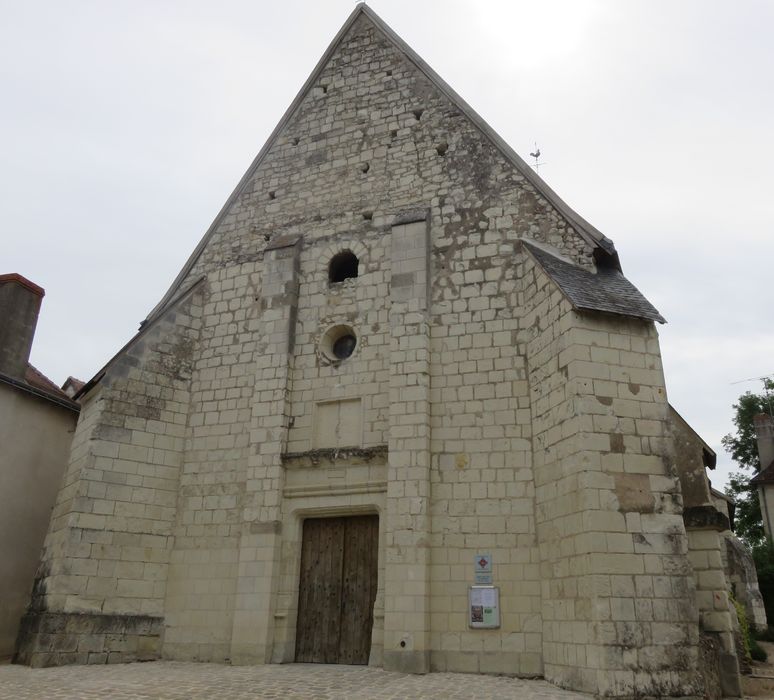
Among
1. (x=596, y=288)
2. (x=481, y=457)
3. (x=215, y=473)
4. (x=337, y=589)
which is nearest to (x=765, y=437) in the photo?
(x=596, y=288)

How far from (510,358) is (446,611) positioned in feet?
10.4

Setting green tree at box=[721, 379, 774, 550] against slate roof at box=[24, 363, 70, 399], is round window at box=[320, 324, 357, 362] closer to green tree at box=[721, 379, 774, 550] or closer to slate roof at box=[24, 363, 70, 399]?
slate roof at box=[24, 363, 70, 399]

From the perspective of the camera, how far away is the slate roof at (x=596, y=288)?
7867mm

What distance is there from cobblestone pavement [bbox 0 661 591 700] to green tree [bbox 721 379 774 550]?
22.2 m

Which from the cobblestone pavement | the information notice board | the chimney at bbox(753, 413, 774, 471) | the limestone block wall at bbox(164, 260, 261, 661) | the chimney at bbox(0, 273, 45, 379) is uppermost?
the chimney at bbox(753, 413, 774, 471)

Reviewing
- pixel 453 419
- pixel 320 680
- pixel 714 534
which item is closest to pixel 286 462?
pixel 453 419

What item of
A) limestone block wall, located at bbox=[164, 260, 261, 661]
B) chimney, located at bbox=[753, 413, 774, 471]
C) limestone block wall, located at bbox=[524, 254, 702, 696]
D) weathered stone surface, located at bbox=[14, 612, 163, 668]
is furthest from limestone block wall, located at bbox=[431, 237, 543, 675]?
chimney, located at bbox=[753, 413, 774, 471]

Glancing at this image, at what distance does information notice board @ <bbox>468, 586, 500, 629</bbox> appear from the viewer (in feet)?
25.4

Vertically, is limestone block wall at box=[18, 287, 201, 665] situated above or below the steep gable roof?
below

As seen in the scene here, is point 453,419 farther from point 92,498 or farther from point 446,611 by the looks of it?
point 92,498

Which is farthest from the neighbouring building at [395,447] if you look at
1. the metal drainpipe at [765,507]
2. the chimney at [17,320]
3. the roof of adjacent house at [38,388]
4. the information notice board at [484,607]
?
the metal drainpipe at [765,507]

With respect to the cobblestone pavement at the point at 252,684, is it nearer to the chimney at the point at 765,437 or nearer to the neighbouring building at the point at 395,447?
the neighbouring building at the point at 395,447

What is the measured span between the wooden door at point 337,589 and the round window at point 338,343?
2.32 metres

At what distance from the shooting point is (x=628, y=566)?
6750 mm
